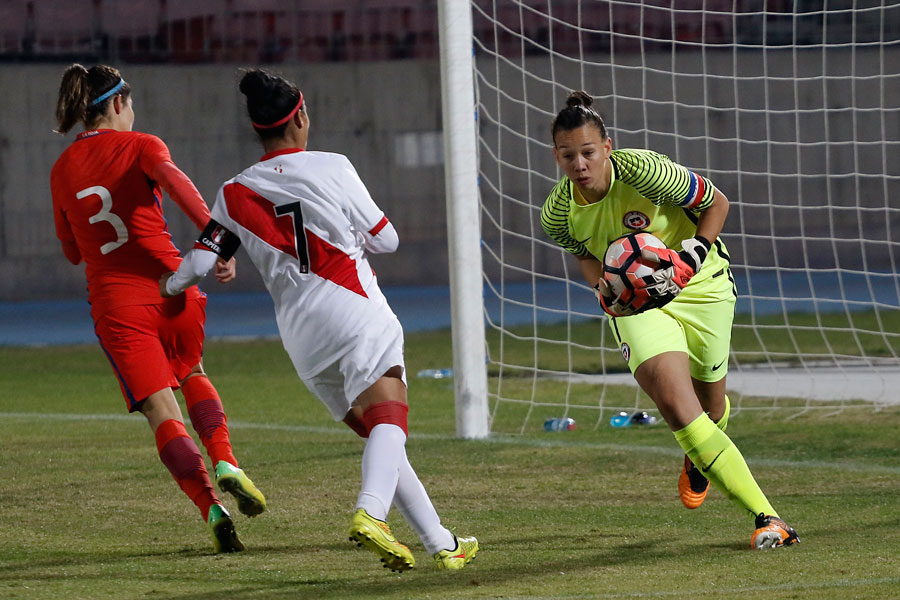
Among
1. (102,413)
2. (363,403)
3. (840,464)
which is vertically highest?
(363,403)

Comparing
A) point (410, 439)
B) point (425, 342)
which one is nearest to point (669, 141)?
point (425, 342)

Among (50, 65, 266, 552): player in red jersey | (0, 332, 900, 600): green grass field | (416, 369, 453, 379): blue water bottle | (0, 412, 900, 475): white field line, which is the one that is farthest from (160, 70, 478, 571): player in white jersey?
(416, 369, 453, 379): blue water bottle

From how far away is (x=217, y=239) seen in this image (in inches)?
155

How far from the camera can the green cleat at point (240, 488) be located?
4527mm

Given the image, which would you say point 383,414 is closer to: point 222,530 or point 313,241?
point 313,241

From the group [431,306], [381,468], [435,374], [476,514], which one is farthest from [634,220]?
[431,306]

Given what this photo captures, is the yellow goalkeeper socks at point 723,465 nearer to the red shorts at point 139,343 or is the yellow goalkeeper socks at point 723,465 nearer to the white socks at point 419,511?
the white socks at point 419,511

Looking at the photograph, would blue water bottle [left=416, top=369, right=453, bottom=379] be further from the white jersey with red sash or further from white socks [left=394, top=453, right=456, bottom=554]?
the white jersey with red sash

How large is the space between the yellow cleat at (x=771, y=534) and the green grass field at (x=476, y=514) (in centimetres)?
6

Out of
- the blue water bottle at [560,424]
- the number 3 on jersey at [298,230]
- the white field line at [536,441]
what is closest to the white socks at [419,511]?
the number 3 on jersey at [298,230]

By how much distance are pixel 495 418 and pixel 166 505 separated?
3614 millimetres

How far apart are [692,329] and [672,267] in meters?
0.45

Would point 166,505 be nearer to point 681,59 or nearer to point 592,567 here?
point 592,567

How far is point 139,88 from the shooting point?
77.5ft
